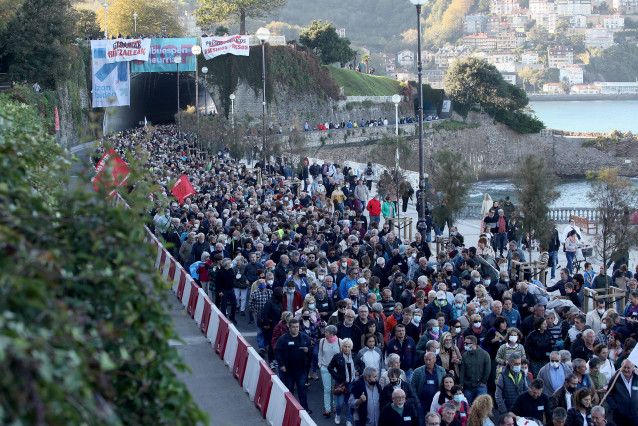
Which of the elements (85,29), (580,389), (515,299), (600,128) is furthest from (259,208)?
(600,128)

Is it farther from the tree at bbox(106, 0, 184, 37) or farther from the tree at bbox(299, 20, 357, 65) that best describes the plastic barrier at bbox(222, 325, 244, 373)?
the tree at bbox(106, 0, 184, 37)

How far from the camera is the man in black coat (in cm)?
839

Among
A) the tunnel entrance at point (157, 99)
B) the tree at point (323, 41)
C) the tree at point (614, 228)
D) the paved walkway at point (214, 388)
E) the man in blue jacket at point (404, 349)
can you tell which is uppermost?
the tree at point (323, 41)

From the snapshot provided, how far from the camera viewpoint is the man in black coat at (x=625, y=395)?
8391mm

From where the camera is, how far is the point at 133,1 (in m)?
83.6

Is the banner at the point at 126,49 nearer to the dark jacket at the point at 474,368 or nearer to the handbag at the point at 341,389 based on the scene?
the handbag at the point at 341,389

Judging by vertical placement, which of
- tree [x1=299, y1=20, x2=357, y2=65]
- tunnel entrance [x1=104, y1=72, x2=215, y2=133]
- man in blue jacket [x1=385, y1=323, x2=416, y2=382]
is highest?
tree [x1=299, y1=20, x2=357, y2=65]

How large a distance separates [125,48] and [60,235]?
168 ft

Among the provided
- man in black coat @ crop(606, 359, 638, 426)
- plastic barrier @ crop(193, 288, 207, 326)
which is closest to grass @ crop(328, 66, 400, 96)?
plastic barrier @ crop(193, 288, 207, 326)

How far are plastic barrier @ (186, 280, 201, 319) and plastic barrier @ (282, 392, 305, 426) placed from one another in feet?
18.9

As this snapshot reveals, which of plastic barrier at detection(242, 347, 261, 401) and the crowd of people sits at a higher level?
the crowd of people

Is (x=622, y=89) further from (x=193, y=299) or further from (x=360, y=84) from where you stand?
(x=193, y=299)

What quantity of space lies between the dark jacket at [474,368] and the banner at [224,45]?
48.9 metres

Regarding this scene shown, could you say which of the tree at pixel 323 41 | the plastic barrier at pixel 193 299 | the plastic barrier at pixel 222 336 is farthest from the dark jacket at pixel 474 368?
the tree at pixel 323 41
